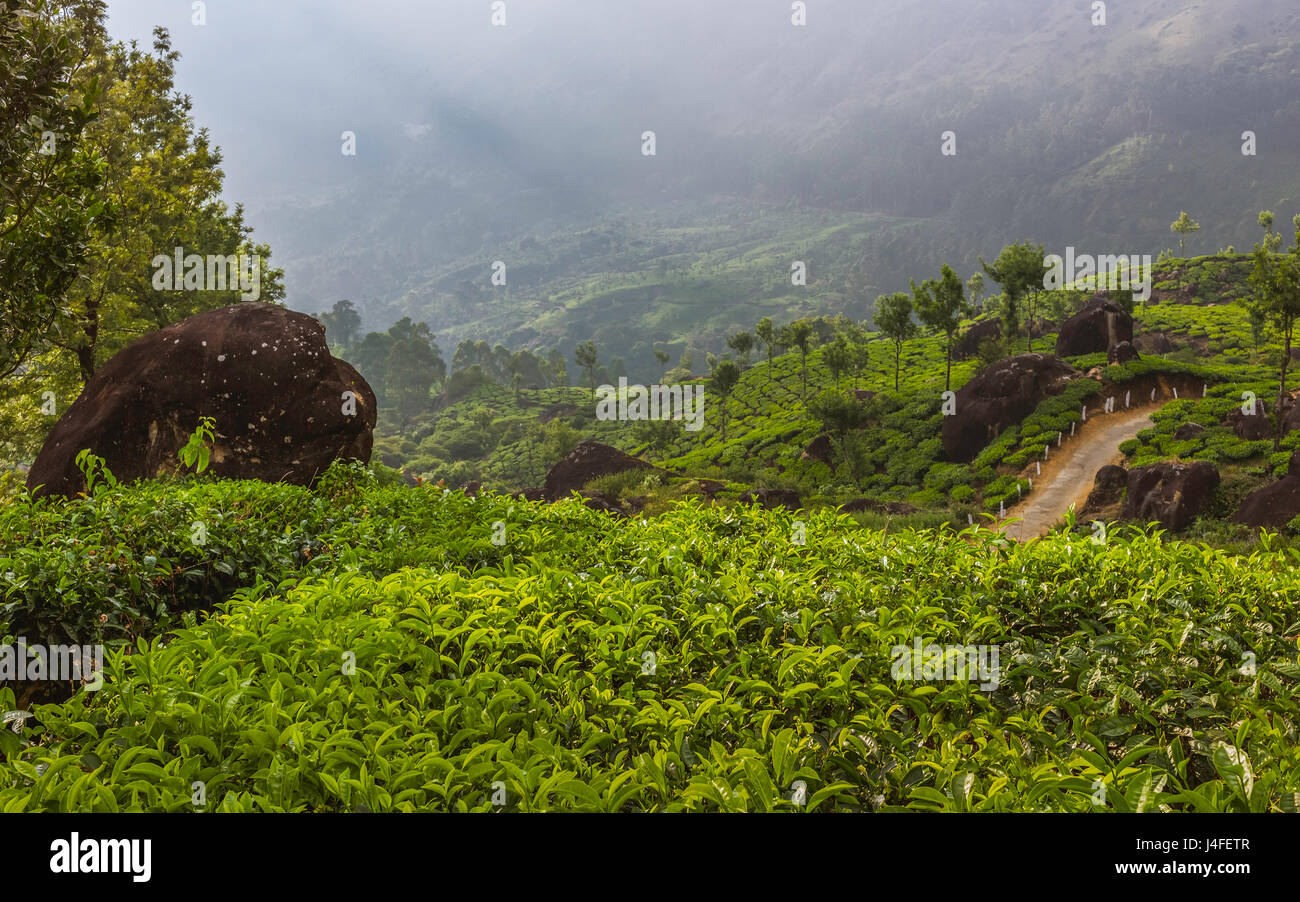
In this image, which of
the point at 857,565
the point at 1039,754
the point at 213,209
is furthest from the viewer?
the point at 213,209

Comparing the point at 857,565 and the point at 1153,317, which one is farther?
the point at 1153,317

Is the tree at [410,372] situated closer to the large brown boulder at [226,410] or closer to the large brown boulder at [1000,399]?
the large brown boulder at [1000,399]

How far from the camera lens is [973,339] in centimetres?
4619

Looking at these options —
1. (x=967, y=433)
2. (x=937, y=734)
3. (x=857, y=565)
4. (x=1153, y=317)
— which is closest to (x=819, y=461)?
(x=967, y=433)

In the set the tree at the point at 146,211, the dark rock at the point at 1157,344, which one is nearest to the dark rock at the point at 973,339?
the dark rock at the point at 1157,344

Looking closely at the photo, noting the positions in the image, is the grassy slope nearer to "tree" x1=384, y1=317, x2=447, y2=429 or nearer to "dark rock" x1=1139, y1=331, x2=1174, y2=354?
"dark rock" x1=1139, y1=331, x2=1174, y2=354

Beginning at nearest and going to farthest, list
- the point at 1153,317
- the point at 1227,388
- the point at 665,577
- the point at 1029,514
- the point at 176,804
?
the point at 176,804
the point at 665,577
the point at 1029,514
the point at 1227,388
the point at 1153,317

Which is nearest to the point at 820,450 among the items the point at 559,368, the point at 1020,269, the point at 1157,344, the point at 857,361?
the point at 1020,269

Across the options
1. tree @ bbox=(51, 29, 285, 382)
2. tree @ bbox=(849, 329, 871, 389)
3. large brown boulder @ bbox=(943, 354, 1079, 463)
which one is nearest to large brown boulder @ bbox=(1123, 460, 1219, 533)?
large brown boulder @ bbox=(943, 354, 1079, 463)

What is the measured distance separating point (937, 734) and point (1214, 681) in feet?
4.42

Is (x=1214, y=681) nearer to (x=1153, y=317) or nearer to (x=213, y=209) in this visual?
(x=213, y=209)

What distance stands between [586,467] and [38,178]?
19.9 m

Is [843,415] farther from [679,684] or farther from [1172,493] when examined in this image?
[679,684]
